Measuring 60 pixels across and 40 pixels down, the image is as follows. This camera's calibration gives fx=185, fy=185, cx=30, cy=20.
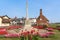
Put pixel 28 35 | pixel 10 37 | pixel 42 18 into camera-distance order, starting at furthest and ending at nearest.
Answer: pixel 42 18 < pixel 10 37 < pixel 28 35

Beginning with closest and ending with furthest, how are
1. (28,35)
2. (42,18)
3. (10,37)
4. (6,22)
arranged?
(28,35), (10,37), (42,18), (6,22)

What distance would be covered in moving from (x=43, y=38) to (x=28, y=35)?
10261 mm

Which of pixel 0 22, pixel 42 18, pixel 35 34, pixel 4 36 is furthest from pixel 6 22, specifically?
pixel 35 34

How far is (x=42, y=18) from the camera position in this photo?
6081 cm

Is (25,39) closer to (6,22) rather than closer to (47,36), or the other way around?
(47,36)

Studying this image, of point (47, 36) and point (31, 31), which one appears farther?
point (47, 36)

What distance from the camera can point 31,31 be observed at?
20.6ft

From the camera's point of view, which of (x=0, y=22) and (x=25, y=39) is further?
(x=0, y=22)

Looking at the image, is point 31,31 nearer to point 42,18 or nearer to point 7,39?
point 7,39

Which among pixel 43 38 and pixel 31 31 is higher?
pixel 31 31

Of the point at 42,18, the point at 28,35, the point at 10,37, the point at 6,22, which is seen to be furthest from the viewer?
the point at 6,22

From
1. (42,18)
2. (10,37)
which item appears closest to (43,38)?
(10,37)

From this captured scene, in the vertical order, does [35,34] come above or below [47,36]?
above

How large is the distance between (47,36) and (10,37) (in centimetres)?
323
